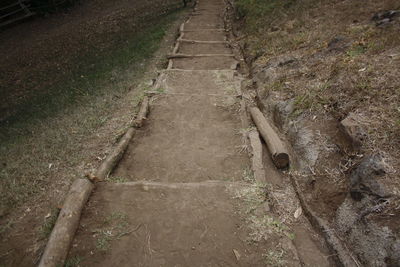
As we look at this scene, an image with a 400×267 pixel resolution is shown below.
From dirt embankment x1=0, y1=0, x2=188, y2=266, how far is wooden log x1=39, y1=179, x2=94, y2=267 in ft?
1.03

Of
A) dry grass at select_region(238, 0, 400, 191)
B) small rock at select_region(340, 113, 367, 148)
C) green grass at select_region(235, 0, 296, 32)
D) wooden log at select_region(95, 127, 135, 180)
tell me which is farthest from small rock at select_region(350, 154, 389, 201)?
green grass at select_region(235, 0, 296, 32)

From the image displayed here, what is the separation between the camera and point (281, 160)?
171 inches

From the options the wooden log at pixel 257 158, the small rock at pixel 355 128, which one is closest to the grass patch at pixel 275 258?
the wooden log at pixel 257 158

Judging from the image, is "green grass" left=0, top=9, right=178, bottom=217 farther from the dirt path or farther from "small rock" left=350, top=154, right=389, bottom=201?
"small rock" left=350, top=154, right=389, bottom=201

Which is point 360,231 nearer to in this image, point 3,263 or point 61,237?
point 61,237

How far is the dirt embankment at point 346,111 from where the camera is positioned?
9.72 feet

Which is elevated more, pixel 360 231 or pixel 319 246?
pixel 360 231

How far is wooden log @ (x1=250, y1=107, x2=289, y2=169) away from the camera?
14.3ft

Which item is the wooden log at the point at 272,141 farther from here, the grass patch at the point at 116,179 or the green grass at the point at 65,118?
the green grass at the point at 65,118

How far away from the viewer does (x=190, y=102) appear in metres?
6.29

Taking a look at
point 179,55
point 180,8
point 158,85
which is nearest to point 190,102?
point 158,85

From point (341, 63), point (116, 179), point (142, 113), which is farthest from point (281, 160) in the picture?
point (142, 113)

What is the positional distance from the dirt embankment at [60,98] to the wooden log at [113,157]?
0.27 metres

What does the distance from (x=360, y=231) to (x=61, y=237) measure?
3296mm
